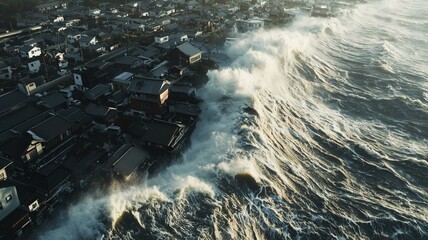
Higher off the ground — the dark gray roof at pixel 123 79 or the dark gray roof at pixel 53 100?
the dark gray roof at pixel 123 79

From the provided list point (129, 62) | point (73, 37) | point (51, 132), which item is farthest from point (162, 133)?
point (73, 37)

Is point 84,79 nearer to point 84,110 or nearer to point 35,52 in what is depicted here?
point 84,110

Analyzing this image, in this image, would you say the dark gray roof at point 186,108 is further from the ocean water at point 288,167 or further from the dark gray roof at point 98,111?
the dark gray roof at point 98,111

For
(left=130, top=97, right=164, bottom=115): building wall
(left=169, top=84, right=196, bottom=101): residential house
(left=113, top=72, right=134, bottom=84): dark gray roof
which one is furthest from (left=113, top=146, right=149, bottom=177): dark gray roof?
(left=113, top=72, right=134, bottom=84): dark gray roof

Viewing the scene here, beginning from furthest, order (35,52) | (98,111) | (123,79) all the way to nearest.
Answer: (35,52), (123,79), (98,111)

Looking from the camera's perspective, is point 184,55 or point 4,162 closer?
point 4,162

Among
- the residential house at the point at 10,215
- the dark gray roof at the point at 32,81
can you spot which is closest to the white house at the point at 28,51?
the dark gray roof at the point at 32,81
